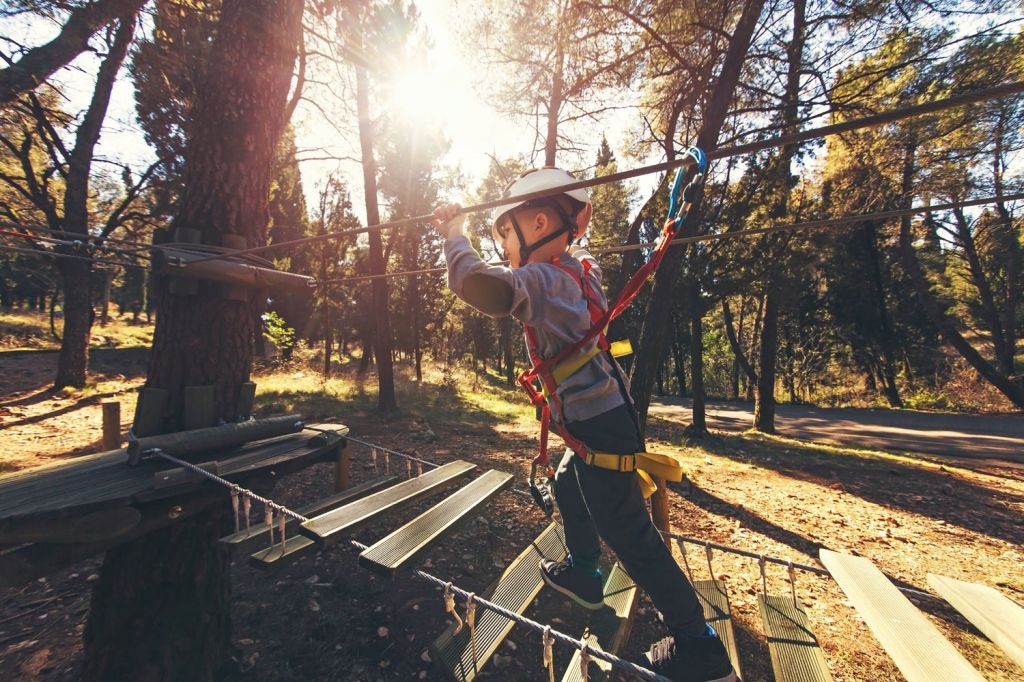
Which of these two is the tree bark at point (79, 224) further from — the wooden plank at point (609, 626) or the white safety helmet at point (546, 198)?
the wooden plank at point (609, 626)

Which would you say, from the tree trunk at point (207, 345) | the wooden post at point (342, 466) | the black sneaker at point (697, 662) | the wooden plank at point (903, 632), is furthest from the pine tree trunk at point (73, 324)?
the wooden plank at point (903, 632)

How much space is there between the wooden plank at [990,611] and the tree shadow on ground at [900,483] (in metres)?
5.10

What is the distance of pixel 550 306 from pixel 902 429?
1933 cm

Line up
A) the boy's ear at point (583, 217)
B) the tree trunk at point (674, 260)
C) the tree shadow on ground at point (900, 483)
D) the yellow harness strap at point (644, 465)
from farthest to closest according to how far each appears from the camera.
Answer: the tree trunk at point (674, 260)
the tree shadow on ground at point (900, 483)
the boy's ear at point (583, 217)
the yellow harness strap at point (644, 465)

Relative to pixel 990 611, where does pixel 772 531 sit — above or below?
below

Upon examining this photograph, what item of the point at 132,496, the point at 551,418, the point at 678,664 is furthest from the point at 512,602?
the point at 132,496

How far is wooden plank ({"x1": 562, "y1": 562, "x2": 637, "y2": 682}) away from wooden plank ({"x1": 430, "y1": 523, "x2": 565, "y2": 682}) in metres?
0.36

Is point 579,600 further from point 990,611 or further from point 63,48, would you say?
point 63,48

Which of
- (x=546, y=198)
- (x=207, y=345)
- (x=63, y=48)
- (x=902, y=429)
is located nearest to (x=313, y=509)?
(x=207, y=345)

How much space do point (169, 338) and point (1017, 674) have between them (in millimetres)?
7046

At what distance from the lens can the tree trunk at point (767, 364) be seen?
1345cm

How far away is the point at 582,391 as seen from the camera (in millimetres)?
2018

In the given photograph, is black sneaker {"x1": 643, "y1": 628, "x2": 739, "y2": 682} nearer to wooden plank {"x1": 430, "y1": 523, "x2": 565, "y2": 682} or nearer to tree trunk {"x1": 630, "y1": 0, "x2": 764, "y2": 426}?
wooden plank {"x1": 430, "y1": 523, "x2": 565, "y2": 682}

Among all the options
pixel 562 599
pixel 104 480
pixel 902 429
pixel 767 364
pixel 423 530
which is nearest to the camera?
pixel 423 530
